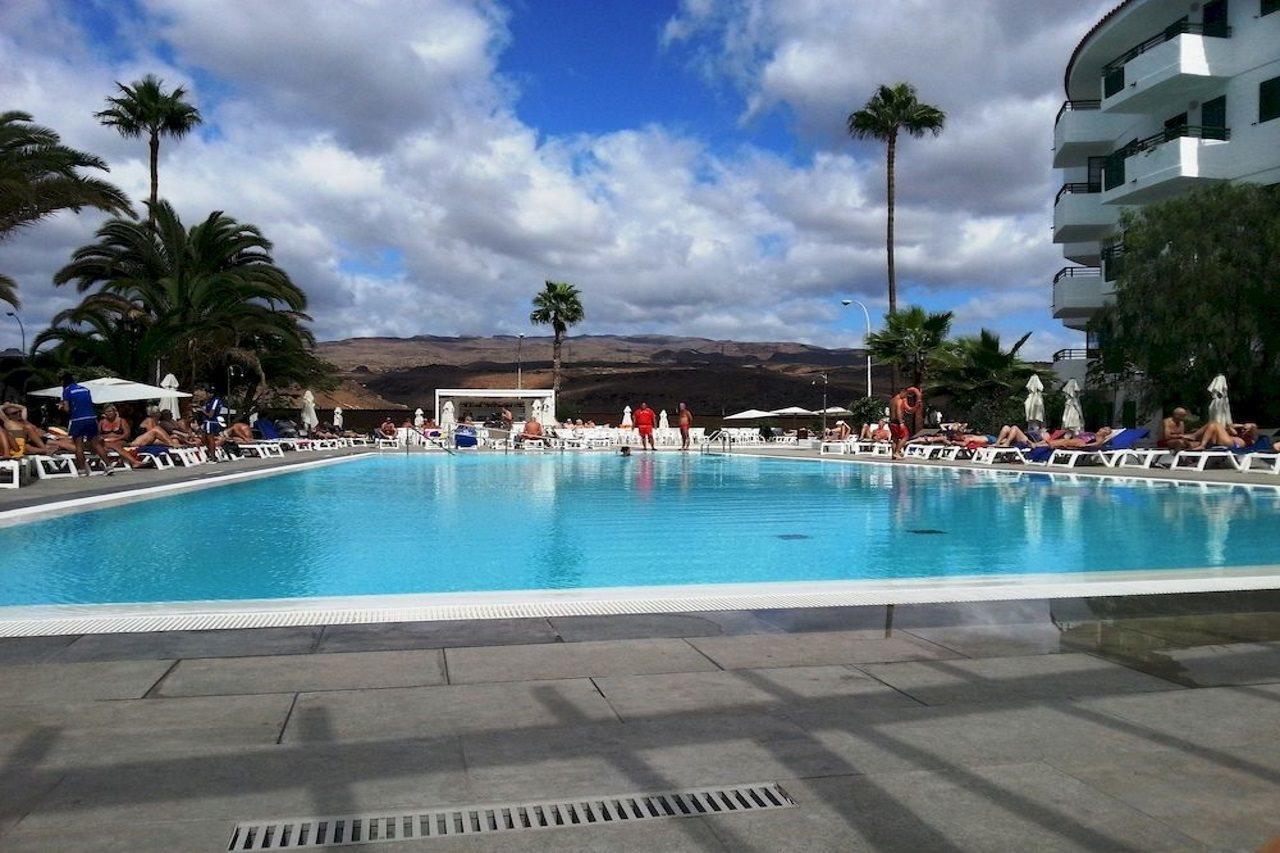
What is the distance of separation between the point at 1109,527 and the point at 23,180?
1737 cm

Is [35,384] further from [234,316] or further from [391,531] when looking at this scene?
[391,531]

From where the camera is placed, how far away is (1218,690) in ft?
12.2

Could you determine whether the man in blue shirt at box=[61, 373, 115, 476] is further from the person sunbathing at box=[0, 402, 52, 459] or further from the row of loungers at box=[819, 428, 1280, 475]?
the row of loungers at box=[819, 428, 1280, 475]

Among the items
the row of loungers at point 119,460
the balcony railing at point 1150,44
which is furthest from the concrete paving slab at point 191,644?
the balcony railing at point 1150,44

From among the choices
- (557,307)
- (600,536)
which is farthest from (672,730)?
(557,307)

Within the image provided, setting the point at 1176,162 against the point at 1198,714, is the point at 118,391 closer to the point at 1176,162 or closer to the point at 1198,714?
the point at 1198,714

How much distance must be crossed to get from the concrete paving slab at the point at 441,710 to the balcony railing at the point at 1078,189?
32.8 metres

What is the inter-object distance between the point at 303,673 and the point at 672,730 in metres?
1.61

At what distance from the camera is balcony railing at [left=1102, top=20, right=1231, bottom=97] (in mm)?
25516

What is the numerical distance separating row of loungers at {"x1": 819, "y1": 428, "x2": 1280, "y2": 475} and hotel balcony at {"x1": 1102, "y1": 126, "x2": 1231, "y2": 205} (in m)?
8.02

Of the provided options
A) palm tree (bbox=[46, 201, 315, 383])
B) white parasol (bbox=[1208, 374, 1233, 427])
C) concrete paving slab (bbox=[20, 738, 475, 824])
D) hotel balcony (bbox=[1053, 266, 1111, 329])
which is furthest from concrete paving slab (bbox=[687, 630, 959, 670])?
hotel balcony (bbox=[1053, 266, 1111, 329])

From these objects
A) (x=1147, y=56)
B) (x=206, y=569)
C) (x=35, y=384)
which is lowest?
(x=206, y=569)

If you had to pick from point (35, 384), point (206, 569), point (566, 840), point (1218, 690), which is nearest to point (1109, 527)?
point (1218, 690)

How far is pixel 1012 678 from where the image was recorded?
390 centimetres
